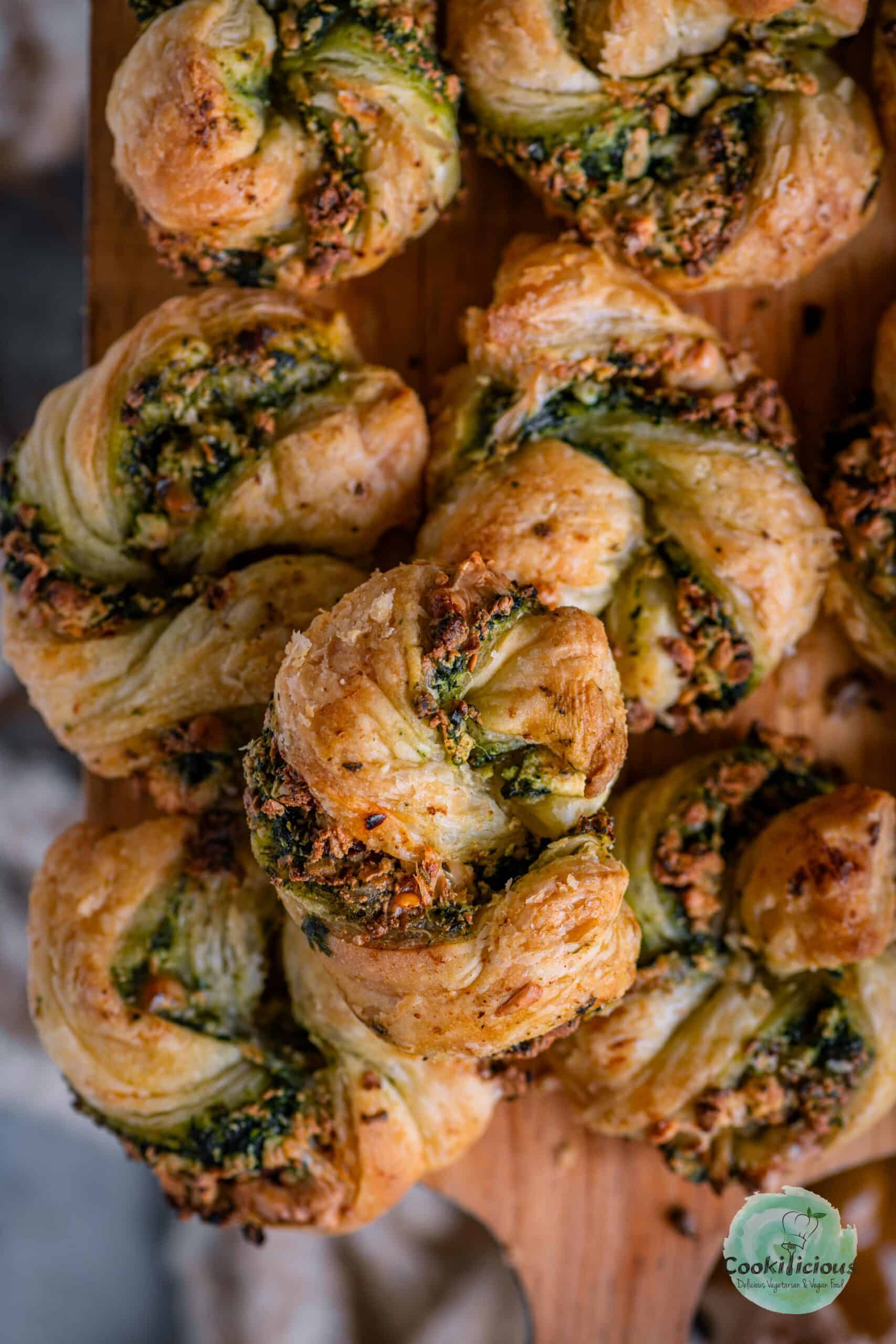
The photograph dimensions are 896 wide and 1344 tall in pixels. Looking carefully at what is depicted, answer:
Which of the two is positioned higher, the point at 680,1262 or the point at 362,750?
the point at 362,750

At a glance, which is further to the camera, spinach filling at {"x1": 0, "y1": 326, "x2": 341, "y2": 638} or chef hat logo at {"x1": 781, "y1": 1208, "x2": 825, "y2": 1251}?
spinach filling at {"x1": 0, "y1": 326, "x2": 341, "y2": 638}

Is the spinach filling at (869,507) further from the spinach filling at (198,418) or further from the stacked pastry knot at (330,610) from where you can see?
the spinach filling at (198,418)

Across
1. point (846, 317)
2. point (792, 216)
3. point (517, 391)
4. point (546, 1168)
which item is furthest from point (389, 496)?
point (546, 1168)

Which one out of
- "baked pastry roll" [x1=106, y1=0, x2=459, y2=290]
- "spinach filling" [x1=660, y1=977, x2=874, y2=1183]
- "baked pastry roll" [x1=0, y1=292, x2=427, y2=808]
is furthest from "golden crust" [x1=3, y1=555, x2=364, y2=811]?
"spinach filling" [x1=660, y1=977, x2=874, y2=1183]

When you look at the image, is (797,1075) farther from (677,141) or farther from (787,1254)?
(677,141)

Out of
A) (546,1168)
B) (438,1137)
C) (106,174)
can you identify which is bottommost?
(546,1168)

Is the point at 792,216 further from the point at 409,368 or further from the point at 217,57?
the point at 217,57

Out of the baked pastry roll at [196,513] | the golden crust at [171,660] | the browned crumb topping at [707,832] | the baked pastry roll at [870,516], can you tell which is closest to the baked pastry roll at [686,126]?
the baked pastry roll at [870,516]

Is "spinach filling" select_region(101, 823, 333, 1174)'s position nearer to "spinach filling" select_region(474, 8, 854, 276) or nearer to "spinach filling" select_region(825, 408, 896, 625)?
"spinach filling" select_region(825, 408, 896, 625)
